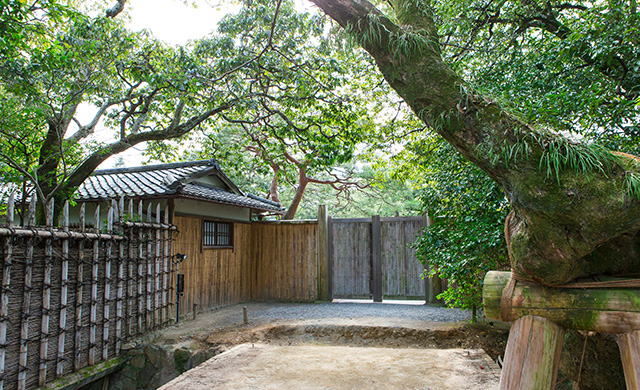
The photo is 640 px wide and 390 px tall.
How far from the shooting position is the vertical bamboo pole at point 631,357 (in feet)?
6.41

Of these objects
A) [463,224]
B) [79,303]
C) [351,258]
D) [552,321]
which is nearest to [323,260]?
[351,258]

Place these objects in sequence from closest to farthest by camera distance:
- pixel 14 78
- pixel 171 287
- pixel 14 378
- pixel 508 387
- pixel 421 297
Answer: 1. pixel 508 387
2. pixel 14 378
3. pixel 14 78
4. pixel 171 287
5. pixel 421 297

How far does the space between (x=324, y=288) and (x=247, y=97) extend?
4.49m

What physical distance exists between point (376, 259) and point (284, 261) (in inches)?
83.3

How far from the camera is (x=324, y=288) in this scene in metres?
8.84

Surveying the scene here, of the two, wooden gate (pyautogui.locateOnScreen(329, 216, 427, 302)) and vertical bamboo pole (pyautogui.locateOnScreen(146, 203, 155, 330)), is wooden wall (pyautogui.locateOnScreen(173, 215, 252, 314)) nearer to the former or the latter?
vertical bamboo pole (pyautogui.locateOnScreen(146, 203, 155, 330))

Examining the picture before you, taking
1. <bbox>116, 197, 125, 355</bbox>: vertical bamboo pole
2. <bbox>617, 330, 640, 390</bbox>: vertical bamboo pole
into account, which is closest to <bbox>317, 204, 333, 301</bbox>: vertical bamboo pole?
<bbox>116, 197, 125, 355</bbox>: vertical bamboo pole

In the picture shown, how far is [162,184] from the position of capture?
7199mm

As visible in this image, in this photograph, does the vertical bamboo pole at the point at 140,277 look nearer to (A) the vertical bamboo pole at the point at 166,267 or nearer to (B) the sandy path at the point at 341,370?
(A) the vertical bamboo pole at the point at 166,267

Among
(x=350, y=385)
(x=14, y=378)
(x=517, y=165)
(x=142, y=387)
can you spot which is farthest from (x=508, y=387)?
(x=142, y=387)

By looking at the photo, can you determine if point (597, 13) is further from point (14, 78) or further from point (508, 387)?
point (14, 78)

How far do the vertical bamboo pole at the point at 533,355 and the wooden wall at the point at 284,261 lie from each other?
6.77 metres

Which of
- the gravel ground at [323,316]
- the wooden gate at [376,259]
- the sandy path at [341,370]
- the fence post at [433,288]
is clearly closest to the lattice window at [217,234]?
the gravel ground at [323,316]

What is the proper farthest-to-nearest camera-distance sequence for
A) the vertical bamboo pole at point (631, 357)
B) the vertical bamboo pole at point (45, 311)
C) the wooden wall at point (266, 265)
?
the wooden wall at point (266, 265) → the vertical bamboo pole at point (45, 311) → the vertical bamboo pole at point (631, 357)
